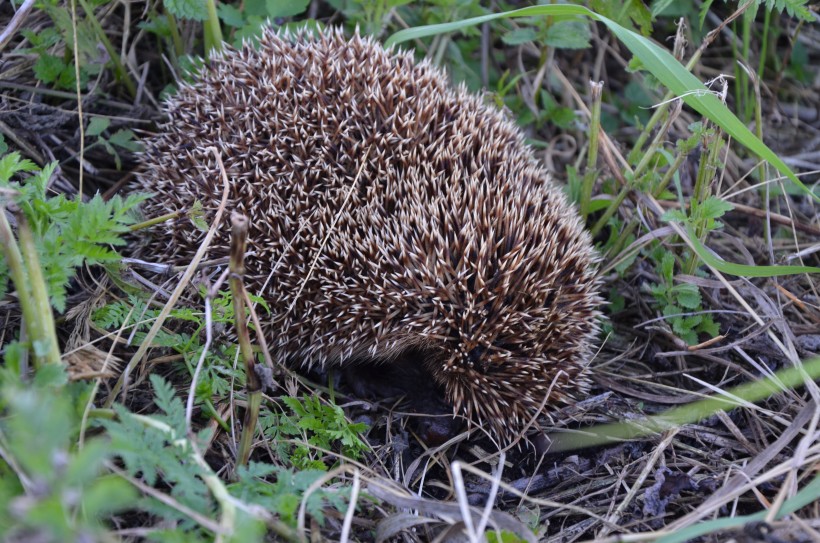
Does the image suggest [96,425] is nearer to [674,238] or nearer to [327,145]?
[327,145]

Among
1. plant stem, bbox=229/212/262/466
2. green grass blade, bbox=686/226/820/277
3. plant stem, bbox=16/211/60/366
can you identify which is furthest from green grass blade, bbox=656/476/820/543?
plant stem, bbox=16/211/60/366

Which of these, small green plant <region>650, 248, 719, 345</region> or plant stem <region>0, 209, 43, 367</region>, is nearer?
plant stem <region>0, 209, 43, 367</region>

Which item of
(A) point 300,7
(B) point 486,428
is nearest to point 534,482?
(B) point 486,428

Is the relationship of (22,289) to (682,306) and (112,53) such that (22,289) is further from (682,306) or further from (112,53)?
(682,306)

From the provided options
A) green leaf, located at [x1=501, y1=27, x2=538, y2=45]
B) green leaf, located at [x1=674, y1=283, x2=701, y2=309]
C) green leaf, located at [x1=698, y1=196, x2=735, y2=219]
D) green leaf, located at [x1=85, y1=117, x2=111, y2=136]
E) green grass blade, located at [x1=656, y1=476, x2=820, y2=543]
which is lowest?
green grass blade, located at [x1=656, y1=476, x2=820, y2=543]

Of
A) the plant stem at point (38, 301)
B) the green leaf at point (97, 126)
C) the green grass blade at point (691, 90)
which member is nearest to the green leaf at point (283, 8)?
the green leaf at point (97, 126)

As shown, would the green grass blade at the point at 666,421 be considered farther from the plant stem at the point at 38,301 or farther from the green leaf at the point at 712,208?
the plant stem at the point at 38,301

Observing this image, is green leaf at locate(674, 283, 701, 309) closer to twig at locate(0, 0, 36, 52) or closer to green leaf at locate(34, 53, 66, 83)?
twig at locate(0, 0, 36, 52)
